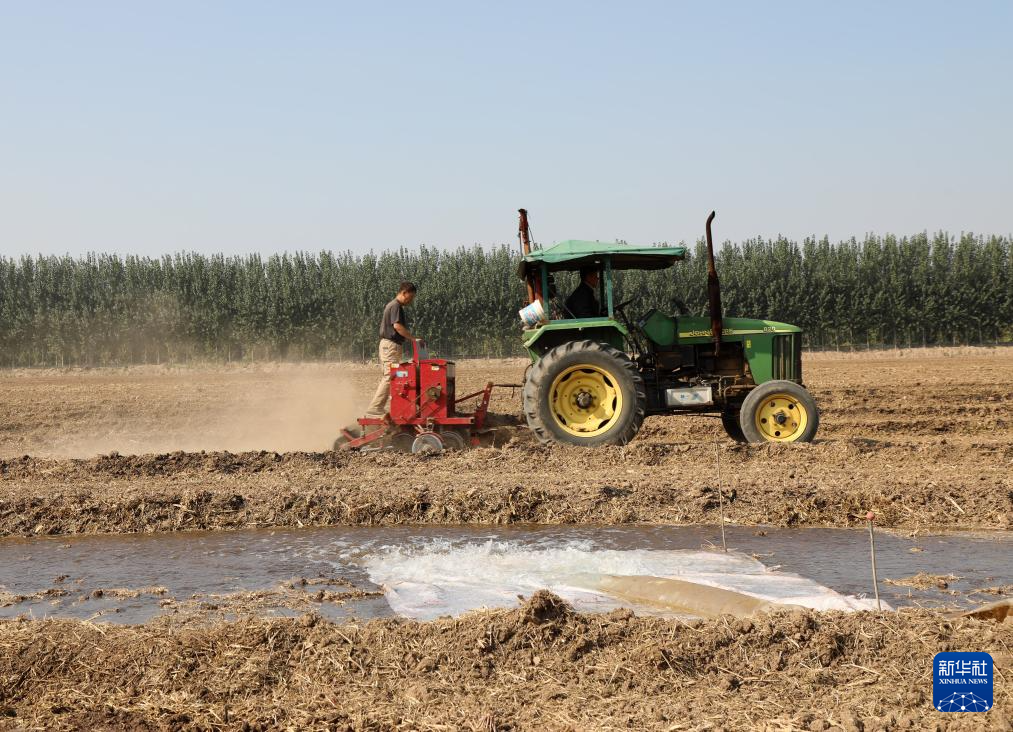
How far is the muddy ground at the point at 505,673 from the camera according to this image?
3564 mm

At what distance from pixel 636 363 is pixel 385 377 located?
2864 mm

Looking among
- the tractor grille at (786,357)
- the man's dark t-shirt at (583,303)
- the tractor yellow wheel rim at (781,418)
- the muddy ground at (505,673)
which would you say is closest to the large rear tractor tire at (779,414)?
the tractor yellow wheel rim at (781,418)

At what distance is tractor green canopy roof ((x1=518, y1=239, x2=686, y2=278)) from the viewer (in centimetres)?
1030

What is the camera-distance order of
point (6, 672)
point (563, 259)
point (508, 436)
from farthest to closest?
point (508, 436), point (563, 259), point (6, 672)

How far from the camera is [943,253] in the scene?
49.8m

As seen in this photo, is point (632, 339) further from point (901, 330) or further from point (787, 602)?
point (901, 330)

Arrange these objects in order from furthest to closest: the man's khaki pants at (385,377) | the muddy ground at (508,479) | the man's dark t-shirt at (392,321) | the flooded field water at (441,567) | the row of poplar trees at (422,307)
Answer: the row of poplar trees at (422,307)
the man's dark t-shirt at (392,321)
the man's khaki pants at (385,377)
the muddy ground at (508,479)
the flooded field water at (441,567)

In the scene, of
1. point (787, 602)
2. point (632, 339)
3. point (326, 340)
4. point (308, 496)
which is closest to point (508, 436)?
point (632, 339)

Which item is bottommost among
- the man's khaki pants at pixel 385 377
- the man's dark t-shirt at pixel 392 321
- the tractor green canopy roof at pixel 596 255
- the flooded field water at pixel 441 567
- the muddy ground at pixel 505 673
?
the flooded field water at pixel 441 567

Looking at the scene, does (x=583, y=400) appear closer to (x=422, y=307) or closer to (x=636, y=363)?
(x=636, y=363)

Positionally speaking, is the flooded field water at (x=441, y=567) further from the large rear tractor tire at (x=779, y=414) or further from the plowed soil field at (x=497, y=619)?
the large rear tractor tire at (x=779, y=414)

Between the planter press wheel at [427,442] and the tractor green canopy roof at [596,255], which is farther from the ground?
the tractor green canopy roof at [596,255]

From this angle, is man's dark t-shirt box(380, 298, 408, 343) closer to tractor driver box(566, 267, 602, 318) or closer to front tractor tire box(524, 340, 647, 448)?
front tractor tire box(524, 340, 647, 448)

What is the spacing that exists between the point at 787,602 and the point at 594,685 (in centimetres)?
175
